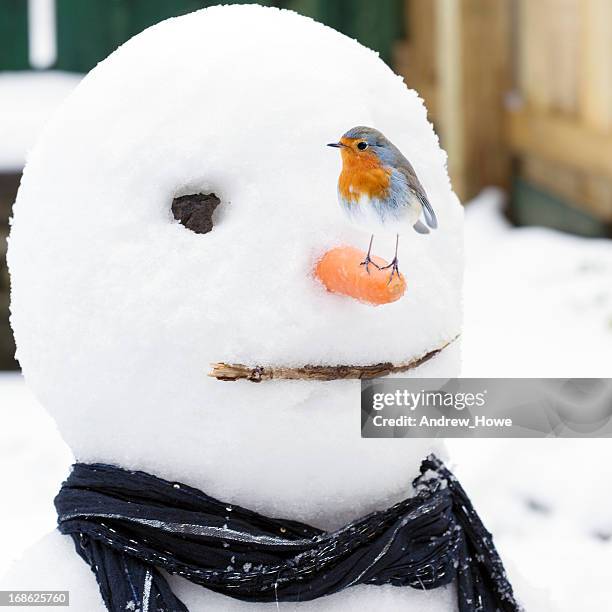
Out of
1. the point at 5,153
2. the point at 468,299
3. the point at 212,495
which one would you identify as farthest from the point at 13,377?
the point at 212,495

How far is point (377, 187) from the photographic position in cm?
72

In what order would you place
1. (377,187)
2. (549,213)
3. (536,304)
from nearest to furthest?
1. (377,187)
2. (536,304)
3. (549,213)

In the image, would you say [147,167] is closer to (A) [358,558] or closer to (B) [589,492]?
(A) [358,558]

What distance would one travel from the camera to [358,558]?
0.90m

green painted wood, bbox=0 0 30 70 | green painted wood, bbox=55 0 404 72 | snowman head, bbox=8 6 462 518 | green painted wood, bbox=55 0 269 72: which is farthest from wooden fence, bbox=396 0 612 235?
snowman head, bbox=8 6 462 518

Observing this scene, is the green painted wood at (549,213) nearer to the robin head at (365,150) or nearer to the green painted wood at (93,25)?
the green painted wood at (93,25)

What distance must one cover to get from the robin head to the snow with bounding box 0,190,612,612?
0.37 meters

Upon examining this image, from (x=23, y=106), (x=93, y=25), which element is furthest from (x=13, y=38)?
(x=23, y=106)

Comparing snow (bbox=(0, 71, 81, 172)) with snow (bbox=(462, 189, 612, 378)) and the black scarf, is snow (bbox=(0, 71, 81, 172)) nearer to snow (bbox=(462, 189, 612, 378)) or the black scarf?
snow (bbox=(462, 189, 612, 378))

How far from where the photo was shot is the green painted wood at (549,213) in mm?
3258

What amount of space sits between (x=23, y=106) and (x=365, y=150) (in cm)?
316

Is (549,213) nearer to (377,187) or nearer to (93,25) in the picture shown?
(93,25)

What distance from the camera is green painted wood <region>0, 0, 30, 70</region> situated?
16.3 feet

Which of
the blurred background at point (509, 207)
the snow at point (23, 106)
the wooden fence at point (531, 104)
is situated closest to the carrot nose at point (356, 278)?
the blurred background at point (509, 207)
